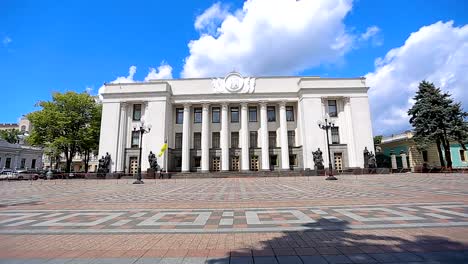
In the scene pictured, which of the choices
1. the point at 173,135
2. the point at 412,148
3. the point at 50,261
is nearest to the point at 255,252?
the point at 50,261

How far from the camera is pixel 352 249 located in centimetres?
358

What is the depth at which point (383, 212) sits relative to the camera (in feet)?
20.4

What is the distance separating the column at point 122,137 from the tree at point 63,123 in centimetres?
501

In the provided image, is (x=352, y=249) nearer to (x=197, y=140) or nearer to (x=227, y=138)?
(x=227, y=138)

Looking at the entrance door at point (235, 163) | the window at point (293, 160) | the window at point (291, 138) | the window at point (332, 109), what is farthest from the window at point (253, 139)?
the window at point (332, 109)

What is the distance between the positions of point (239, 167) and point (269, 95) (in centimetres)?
1275

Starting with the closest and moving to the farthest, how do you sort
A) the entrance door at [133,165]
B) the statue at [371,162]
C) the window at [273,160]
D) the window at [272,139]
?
1. the statue at [371,162]
2. the entrance door at [133,165]
3. the window at [273,160]
4. the window at [272,139]

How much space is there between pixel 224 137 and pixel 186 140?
607 centimetres

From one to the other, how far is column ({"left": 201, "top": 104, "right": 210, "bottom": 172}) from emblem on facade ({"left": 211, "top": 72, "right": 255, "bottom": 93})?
3762 millimetres

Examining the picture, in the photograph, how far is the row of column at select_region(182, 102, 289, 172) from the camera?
35.9m

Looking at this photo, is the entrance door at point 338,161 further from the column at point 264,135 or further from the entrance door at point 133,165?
the entrance door at point 133,165

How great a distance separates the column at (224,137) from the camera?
36.0 metres

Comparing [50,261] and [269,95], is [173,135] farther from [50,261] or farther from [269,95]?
[50,261]

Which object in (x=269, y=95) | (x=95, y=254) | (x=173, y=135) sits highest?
(x=269, y=95)
